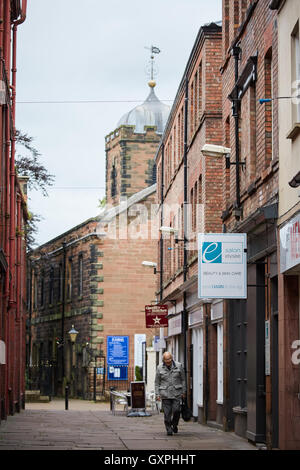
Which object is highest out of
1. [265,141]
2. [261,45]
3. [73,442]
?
[261,45]

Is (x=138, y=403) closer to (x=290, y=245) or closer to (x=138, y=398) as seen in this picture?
(x=138, y=398)

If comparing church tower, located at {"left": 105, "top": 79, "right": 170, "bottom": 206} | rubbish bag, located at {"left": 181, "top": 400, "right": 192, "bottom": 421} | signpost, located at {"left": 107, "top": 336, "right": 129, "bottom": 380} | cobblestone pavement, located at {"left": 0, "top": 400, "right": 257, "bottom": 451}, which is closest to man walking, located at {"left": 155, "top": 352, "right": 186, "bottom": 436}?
cobblestone pavement, located at {"left": 0, "top": 400, "right": 257, "bottom": 451}

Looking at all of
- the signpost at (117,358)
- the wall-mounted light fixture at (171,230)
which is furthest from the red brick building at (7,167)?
the signpost at (117,358)

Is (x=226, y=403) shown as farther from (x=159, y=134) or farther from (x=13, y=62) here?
(x=159, y=134)

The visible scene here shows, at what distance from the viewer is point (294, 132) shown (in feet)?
47.3

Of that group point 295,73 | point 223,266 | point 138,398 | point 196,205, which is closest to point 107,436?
point 223,266

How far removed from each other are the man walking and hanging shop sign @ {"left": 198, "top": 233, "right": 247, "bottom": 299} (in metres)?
3.56

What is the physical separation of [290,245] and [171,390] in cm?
672

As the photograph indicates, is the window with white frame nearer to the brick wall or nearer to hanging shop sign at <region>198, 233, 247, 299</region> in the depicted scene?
the brick wall

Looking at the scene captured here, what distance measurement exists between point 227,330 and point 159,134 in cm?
4706

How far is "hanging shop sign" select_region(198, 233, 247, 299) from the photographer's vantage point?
680 inches

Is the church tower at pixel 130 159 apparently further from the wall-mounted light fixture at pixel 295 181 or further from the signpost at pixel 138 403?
the wall-mounted light fixture at pixel 295 181
